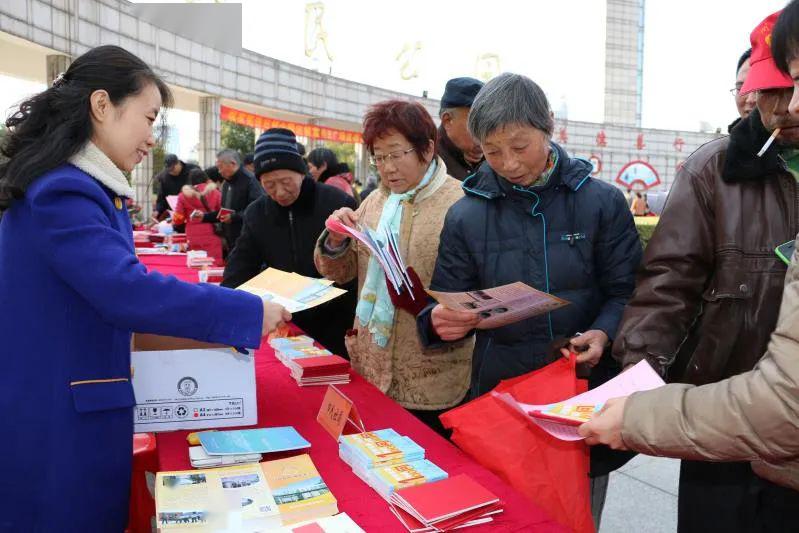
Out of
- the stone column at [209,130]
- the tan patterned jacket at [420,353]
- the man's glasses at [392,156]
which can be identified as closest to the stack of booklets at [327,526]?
the tan patterned jacket at [420,353]

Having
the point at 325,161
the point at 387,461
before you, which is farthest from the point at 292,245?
the point at 325,161

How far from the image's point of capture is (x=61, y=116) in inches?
55.2

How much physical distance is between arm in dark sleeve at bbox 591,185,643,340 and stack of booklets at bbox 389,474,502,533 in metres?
0.71

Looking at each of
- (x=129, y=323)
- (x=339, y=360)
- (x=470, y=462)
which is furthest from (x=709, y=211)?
(x=129, y=323)

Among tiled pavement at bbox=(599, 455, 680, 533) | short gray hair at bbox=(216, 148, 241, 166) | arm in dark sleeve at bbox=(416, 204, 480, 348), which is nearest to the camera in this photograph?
arm in dark sleeve at bbox=(416, 204, 480, 348)

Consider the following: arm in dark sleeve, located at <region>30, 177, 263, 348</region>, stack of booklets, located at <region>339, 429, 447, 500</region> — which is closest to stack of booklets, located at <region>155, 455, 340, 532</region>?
stack of booklets, located at <region>339, 429, 447, 500</region>

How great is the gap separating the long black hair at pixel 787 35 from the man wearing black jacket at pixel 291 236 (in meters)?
1.94

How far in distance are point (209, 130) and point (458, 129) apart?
12858 millimetres

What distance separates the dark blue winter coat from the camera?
174cm

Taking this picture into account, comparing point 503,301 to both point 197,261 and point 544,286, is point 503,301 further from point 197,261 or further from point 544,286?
point 197,261

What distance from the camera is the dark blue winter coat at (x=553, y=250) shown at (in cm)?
174

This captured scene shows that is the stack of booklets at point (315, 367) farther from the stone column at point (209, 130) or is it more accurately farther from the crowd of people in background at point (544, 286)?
the stone column at point (209, 130)

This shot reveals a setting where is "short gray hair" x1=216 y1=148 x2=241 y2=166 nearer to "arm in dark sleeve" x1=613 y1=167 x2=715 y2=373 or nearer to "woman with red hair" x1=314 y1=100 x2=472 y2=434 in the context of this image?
"woman with red hair" x1=314 y1=100 x2=472 y2=434

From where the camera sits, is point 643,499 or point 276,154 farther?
point 643,499
